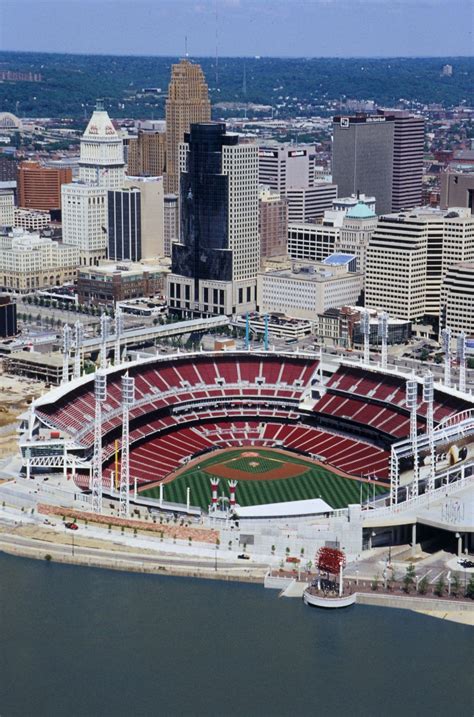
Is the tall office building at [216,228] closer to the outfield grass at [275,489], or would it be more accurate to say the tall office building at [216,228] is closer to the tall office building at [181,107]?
the tall office building at [181,107]

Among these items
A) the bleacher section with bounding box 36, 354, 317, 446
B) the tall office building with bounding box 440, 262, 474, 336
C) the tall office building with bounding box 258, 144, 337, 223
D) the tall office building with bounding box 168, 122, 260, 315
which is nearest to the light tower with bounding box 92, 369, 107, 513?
the bleacher section with bounding box 36, 354, 317, 446

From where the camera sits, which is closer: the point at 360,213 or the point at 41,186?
the point at 360,213

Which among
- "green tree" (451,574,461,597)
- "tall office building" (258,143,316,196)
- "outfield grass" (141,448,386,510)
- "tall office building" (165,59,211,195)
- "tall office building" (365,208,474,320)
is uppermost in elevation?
"tall office building" (165,59,211,195)

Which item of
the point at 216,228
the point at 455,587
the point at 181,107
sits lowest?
the point at 455,587

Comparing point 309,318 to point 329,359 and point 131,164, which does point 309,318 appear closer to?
point 329,359

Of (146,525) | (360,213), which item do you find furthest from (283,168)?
(146,525)

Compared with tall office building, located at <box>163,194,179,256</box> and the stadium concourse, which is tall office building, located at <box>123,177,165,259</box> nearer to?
tall office building, located at <box>163,194,179,256</box>

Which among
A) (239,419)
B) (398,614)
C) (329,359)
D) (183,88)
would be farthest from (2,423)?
(183,88)

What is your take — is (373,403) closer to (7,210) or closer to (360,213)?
(360,213)
